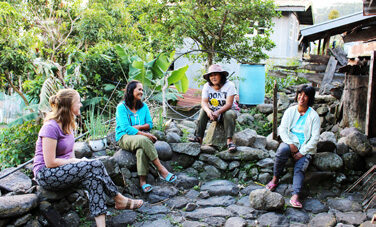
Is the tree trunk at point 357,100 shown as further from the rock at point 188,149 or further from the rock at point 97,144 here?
the rock at point 97,144

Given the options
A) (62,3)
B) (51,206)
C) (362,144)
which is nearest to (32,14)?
(62,3)

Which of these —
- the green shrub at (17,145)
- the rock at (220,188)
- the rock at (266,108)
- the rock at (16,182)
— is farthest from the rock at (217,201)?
the rock at (266,108)

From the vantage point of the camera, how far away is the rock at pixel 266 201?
3.95 m

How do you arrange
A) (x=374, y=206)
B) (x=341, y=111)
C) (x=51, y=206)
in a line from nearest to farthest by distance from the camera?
1. (x=51, y=206)
2. (x=374, y=206)
3. (x=341, y=111)

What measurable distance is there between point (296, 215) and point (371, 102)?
2.54 metres

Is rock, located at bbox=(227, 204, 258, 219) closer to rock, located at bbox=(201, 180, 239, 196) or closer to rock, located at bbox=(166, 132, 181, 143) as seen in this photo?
rock, located at bbox=(201, 180, 239, 196)

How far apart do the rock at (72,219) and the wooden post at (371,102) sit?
4.57 m

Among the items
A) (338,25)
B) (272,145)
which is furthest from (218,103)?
(338,25)

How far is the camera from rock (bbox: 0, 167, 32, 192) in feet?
12.0

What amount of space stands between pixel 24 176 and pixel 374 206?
14.2 feet

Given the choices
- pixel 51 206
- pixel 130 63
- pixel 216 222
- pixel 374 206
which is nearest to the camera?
pixel 51 206

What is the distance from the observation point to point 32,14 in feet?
30.3

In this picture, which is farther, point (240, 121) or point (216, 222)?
point (240, 121)

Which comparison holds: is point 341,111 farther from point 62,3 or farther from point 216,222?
point 62,3
